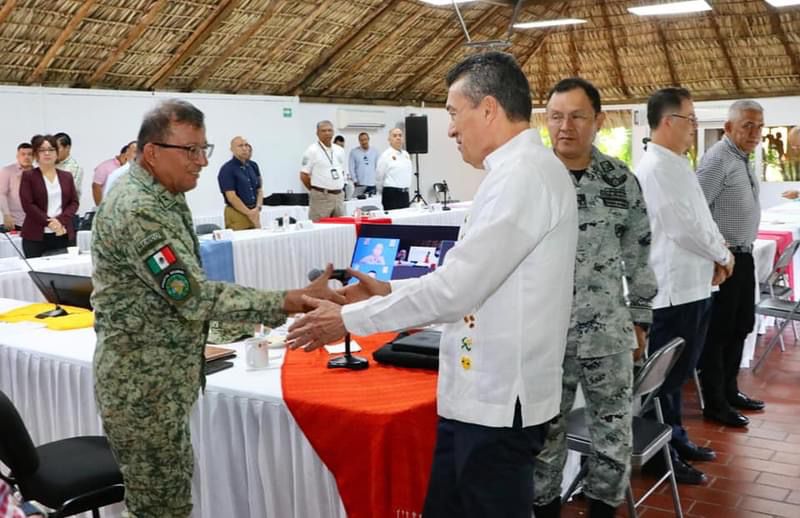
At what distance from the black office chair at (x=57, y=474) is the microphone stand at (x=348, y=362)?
2.58ft

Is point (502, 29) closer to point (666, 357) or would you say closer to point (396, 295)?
point (666, 357)

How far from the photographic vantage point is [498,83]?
188 centimetres

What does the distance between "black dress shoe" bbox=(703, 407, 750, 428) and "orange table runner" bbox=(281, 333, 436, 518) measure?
270cm

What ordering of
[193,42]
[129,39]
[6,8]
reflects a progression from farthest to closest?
[193,42] → [129,39] → [6,8]

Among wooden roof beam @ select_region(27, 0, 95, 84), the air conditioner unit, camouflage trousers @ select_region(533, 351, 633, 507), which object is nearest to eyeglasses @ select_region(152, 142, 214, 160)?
camouflage trousers @ select_region(533, 351, 633, 507)

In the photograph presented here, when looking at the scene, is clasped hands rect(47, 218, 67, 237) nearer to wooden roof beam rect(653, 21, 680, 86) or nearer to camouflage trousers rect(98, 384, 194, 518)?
camouflage trousers rect(98, 384, 194, 518)

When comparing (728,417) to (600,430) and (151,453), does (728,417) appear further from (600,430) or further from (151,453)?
(151,453)

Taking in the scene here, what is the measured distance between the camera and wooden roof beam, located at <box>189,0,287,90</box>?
1068 cm

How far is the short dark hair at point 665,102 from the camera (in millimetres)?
3539

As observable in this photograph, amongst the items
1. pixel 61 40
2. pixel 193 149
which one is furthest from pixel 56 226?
pixel 193 149

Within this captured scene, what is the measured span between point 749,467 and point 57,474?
312 cm

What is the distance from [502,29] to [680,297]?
11757 mm

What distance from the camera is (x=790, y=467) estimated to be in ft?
12.5

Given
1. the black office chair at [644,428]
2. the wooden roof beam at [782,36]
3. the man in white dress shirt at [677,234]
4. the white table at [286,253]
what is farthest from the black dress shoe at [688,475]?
the wooden roof beam at [782,36]
